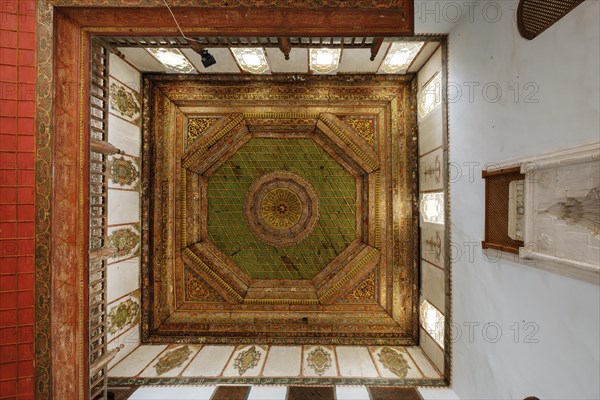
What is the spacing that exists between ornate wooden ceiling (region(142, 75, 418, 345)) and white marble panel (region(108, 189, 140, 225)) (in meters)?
0.18

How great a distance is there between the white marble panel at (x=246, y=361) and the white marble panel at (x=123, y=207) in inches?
104

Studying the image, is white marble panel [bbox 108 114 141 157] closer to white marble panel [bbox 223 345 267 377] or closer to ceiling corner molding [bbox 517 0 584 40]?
white marble panel [bbox 223 345 267 377]

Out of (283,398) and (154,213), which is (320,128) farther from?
(283,398)

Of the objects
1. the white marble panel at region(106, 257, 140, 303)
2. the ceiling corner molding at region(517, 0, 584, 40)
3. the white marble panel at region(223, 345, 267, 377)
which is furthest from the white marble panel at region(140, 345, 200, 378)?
the ceiling corner molding at region(517, 0, 584, 40)

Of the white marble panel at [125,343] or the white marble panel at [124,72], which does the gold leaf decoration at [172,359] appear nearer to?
the white marble panel at [125,343]

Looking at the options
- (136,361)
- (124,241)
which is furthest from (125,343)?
(124,241)

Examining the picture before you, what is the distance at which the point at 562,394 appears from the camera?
1881 mm

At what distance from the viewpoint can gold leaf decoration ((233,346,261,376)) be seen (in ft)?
12.2

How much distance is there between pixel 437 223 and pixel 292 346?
2.93m

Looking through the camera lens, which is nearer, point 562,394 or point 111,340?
point 562,394

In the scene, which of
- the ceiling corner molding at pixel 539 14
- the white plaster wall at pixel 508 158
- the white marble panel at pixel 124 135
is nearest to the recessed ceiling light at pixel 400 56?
the white plaster wall at pixel 508 158

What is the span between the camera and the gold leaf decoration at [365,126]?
175 inches

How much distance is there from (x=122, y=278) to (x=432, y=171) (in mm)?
4855

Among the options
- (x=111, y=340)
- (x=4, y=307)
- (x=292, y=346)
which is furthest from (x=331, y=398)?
(x=4, y=307)
